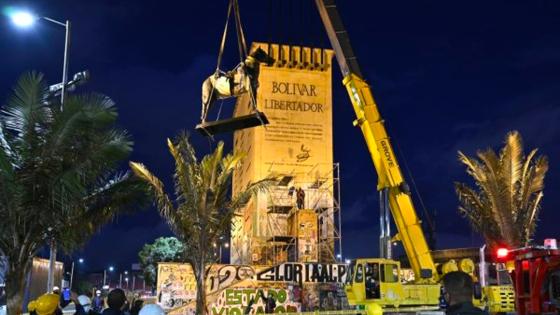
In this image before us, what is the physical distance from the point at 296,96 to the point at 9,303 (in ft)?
108

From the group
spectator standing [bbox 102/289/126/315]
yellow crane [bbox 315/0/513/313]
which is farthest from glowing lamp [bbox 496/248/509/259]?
spectator standing [bbox 102/289/126/315]

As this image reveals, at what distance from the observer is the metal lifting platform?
1229cm

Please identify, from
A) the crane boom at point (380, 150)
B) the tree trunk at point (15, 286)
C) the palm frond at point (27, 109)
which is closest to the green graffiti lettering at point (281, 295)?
the crane boom at point (380, 150)

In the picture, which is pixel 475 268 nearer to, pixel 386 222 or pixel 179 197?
pixel 386 222

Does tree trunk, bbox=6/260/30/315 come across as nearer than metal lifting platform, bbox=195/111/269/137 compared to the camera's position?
Yes

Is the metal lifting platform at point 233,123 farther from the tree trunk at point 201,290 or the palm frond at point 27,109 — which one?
the tree trunk at point 201,290

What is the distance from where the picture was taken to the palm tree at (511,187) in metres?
22.8

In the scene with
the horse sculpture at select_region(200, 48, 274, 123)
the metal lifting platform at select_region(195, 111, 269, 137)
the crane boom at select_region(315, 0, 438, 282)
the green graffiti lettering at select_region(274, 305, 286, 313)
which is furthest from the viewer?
the green graffiti lettering at select_region(274, 305, 286, 313)

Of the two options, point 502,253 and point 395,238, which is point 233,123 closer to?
point 502,253

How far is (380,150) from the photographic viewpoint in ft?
75.3

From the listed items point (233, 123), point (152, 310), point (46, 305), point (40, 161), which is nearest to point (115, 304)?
point (46, 305)

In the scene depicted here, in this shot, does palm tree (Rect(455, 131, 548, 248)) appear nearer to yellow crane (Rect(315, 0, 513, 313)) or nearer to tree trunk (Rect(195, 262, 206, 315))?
yellow crane (Rect(315, 0, 513, 313))

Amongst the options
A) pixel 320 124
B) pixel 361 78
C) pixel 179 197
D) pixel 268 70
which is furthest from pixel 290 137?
pixel 179 197

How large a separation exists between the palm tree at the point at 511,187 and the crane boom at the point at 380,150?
3366 mm
